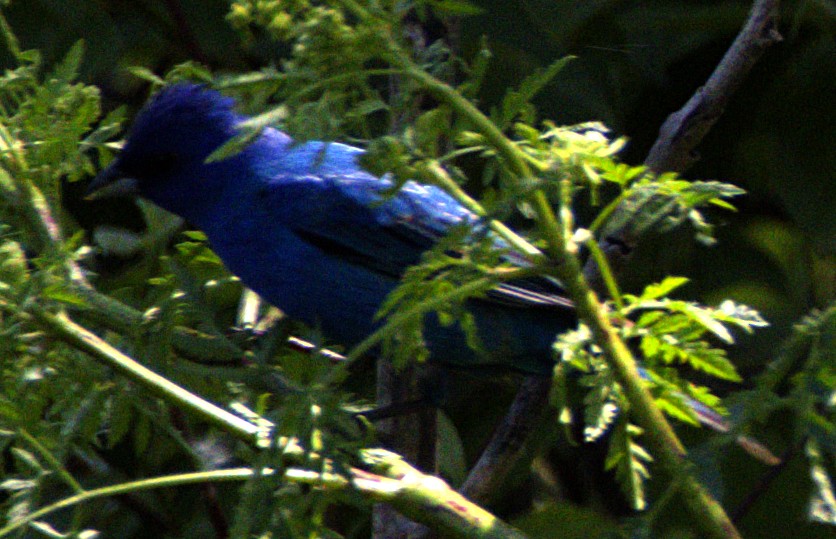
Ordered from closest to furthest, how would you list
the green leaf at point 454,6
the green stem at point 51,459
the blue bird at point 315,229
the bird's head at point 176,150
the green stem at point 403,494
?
the green leaf at point 454,6 → the green stem at point 403,494 → the green stem at point 51,459 → the blue bird at point 315,229 → the bird's head at point 176,150

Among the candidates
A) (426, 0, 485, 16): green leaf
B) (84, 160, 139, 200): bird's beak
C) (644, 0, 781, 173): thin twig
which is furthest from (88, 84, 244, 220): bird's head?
(426, 0, 485, 16): green leaf

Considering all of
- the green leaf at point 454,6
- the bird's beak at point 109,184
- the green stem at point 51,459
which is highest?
the green leaf at point 454,6

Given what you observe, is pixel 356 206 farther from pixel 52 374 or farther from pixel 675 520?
pixel 52 374

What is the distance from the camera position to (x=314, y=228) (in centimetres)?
257

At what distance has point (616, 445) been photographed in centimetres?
136

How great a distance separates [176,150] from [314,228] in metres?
0.39

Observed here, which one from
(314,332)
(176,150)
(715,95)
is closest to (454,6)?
(314,332)

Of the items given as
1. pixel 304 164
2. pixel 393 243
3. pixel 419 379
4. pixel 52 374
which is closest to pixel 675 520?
pixel 419 379

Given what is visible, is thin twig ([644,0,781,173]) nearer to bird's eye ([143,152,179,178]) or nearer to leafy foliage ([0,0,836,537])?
leafy foliage ([0,0,836,537])

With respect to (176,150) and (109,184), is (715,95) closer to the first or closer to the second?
(176,150)

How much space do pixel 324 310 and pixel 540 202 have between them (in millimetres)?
1351

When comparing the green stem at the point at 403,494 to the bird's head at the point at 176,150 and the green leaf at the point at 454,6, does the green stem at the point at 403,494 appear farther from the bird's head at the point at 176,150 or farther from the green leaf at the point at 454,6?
the bird's head at the point at 176,150

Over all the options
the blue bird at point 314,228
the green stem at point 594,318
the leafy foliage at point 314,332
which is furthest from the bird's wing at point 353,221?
the green stem at point 594,318

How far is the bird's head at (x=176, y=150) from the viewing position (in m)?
2.67
